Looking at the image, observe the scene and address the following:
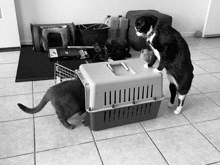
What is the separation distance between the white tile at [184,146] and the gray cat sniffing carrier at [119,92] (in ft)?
0.66

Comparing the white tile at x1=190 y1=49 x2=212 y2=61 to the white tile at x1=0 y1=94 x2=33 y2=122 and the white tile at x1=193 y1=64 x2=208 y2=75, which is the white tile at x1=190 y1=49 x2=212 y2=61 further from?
the white tile at x1=0 y1=94 x2=33 y2=122

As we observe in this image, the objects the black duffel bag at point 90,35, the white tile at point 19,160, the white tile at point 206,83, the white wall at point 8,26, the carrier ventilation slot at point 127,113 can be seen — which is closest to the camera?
the white tile at point 19,160

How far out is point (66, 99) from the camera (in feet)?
4.77

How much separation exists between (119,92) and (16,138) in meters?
0.72

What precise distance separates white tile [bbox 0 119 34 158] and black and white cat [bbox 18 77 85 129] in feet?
0.46

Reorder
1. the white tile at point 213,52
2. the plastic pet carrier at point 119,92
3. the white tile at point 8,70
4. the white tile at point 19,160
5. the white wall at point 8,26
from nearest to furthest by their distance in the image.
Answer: the white tile at point 19,160
the plastic pet carrier at point 119,92
the white tile at point 8,70
the white wall at point 8,26
the white tile at point 213,52

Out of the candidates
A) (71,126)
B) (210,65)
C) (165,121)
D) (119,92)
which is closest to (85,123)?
(71,126)

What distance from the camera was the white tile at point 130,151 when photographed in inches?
52.6

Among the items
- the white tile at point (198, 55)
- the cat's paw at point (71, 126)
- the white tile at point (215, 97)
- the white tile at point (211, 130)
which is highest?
the white tile at point (198, 55)

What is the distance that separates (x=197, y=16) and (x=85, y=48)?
1.99 meters

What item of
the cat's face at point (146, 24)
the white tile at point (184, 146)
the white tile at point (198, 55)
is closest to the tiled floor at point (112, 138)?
the white tile at point (184, 146)

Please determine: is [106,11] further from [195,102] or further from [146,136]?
[146,136]

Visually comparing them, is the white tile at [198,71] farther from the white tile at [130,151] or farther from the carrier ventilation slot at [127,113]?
the white tile at [130,151]

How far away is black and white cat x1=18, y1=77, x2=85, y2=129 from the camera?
146cm
